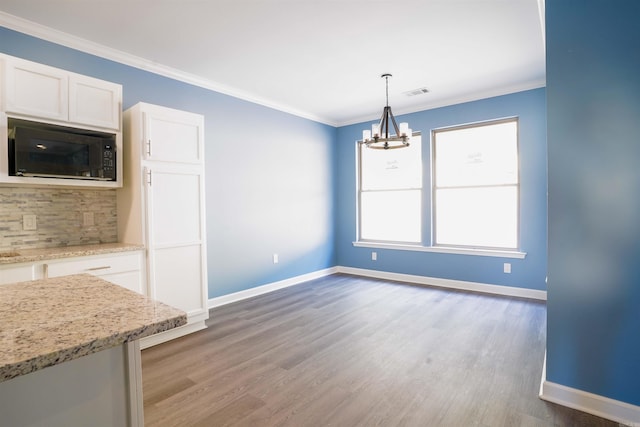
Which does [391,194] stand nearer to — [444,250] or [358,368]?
[444,250]

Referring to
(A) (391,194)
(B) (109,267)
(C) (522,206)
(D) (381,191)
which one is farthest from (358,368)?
(D) (381,191)

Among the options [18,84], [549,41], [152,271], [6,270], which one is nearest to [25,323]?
[6,270]

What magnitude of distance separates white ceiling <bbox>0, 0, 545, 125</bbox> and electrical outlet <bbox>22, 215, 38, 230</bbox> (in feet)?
5.22

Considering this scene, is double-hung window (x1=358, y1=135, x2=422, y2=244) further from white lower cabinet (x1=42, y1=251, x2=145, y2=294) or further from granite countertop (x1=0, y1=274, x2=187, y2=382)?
granite countertop (x1=0, y1=274, x2=187, y2=382)

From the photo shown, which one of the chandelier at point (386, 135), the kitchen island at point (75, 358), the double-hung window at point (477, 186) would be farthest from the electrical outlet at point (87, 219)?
the double-hung window at point (477, 186)

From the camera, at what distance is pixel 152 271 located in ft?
9.57

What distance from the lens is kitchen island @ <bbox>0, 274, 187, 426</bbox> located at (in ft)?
2.41

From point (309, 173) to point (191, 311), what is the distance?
3036 millimetres

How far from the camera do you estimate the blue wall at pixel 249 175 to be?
3.32m

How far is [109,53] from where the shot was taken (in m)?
3.12

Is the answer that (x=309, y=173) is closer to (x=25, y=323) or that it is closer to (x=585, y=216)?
(x=585, y=216)

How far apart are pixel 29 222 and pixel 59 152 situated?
27.2 inches

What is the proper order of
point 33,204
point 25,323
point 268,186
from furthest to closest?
point 268,186
point 33,204
point 25,323

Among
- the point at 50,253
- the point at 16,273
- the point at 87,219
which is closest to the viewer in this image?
the point at 16,273
